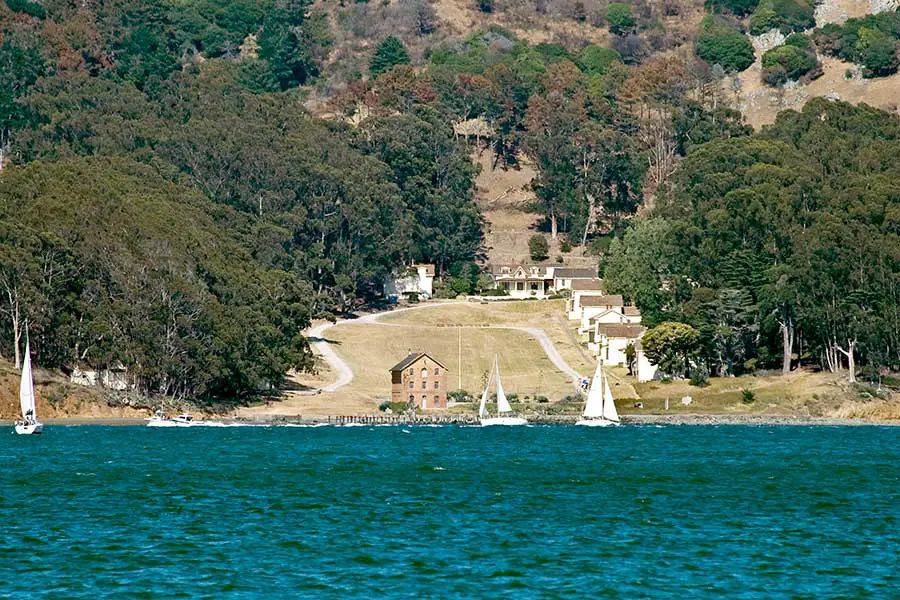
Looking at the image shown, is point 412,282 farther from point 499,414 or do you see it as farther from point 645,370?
point 499,414

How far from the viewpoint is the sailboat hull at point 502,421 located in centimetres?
12750

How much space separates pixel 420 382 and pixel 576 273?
192 feet

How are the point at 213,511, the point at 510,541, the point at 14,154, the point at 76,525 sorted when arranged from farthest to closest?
the point at 14,154 < the point at 213,511 < the point at 76,525 < the point at 510,541

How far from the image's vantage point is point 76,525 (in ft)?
207

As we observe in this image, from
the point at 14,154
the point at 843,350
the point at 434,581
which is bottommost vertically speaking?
the point at 434,581

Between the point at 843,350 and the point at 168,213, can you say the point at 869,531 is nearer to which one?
the point at 843,350

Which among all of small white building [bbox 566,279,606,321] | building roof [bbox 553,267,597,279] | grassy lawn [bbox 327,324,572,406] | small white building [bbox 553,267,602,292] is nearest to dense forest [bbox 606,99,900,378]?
small white building [bbox 566,279,606,321]

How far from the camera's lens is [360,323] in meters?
173

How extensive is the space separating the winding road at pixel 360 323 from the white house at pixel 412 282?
7051 mm

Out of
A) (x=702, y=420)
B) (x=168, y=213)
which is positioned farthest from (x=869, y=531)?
(x=168, y=213)

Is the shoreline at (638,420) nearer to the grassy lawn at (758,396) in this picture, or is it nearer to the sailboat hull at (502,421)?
the grassy lawn at (758,396)

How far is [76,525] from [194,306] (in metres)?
68.4

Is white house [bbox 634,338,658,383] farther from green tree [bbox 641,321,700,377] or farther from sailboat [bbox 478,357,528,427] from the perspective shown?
sailboat [bbox 478,357,528,427]

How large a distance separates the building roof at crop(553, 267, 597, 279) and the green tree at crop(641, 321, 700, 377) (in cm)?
5039
